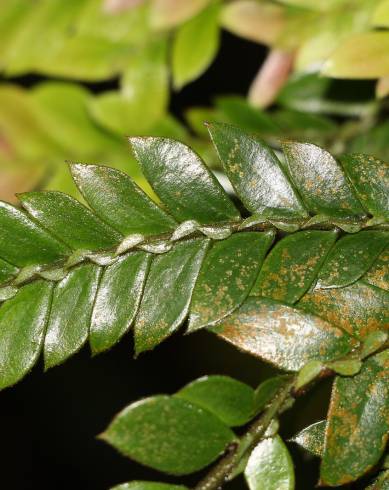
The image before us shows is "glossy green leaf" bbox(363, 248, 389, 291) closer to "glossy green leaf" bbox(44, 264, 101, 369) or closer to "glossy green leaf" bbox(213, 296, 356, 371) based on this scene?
"glossy green leaf" bbox(213, 296, 356, 371)

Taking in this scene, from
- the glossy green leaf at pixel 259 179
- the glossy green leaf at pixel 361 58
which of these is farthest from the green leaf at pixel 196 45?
the glossy green leaf at pixel 259 179

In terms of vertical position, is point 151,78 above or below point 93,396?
above

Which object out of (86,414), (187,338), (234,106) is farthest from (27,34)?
(86,414)

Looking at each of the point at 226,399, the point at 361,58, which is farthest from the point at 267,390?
the point at 361,58

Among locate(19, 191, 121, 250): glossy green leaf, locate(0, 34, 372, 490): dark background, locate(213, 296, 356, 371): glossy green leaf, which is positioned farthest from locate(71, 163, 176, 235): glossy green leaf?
locate(0, 34, 372, 490): dark background

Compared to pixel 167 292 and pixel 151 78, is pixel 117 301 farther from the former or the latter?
pixel 151 78

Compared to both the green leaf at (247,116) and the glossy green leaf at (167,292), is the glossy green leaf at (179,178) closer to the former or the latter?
the glossy green leaf at (167,292)

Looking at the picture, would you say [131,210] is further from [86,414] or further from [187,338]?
[86,414]
